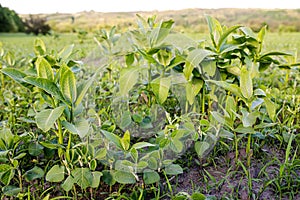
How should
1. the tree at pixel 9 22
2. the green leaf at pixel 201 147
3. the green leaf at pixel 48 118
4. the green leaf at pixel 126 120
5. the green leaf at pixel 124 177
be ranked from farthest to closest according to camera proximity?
the tree at pixel 9 22, the green leaf at pixel 126 120, the green leaf at pixel 201 147, the green leaf at pixel 124 177, the green leaf at pixel 48 118

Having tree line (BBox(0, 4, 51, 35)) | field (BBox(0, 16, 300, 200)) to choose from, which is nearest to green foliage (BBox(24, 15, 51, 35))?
tree line (BBox(0, 4, 51, 35))

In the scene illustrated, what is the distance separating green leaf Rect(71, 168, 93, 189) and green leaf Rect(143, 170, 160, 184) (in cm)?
16

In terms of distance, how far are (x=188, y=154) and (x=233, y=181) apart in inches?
8.2

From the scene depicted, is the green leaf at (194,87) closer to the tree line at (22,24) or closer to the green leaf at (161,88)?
the green leaf at (161,88)

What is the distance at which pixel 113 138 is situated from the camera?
99 centimetres

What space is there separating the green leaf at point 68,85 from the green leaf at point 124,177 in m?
0.25

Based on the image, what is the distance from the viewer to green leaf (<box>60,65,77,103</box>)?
0.97m

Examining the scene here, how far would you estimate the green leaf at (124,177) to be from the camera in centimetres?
100

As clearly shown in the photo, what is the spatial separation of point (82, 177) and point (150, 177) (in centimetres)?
20

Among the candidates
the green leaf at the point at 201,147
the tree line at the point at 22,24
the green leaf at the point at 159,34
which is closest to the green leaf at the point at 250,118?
the green leaf at the point at 201,147

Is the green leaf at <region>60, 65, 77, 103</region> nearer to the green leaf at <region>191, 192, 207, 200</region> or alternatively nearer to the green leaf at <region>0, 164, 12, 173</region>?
the green leaf at <region>0, 164, 12, 173</region>

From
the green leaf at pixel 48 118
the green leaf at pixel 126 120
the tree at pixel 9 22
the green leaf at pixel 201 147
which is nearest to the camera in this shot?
the green leaf at pixel 48 118

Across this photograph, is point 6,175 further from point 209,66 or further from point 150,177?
point 209,66

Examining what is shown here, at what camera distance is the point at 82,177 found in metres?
0.99
